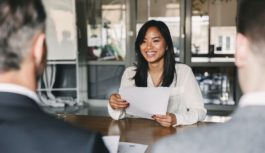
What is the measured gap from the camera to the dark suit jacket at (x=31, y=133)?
769 mm

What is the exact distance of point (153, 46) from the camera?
2.46 m

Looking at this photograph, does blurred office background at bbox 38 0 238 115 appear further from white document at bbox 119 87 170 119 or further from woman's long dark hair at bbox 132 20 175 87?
white document at bbox 119 87 170 119

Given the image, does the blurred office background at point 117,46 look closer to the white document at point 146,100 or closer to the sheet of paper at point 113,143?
the white document at point 146,100

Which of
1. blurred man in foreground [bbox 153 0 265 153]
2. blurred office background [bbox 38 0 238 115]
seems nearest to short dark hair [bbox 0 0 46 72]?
blurred man in foreground [bbox 153 0 265 153]

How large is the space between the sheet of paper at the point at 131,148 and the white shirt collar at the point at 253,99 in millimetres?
854

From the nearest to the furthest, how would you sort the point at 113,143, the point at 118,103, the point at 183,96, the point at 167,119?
the point at 113,143 → the point at 167,119 → the point at 118,103 → the point at 183,96

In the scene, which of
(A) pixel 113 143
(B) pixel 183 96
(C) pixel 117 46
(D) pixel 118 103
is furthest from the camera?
(C) pixel 117 46

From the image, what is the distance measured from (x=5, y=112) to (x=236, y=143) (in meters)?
0.51

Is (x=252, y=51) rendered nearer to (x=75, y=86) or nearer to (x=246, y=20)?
(x=246, y=20)

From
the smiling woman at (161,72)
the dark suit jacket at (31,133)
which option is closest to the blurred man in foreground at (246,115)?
the dark suit jacket at (31,133)

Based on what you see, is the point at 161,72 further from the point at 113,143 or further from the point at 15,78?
the point at 15,78

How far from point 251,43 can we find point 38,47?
1.59 ft

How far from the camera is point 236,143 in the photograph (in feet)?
2.52

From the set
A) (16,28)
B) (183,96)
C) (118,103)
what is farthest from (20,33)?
(183,96)
